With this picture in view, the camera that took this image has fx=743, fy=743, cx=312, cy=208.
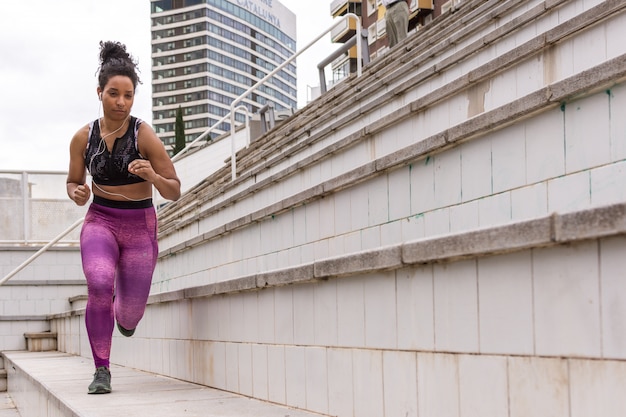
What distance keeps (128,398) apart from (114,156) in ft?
4.77

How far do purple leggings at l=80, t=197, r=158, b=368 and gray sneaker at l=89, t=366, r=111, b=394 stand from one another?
0.10m

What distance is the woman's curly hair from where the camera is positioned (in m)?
4.53

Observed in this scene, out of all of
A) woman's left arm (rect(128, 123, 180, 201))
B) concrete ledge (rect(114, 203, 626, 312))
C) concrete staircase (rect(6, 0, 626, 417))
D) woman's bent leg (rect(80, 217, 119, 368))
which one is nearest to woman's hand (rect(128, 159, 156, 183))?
woman's left arm (rect(128, 123, 180, 201))

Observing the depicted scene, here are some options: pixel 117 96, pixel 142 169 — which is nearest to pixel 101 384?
pixel 142 169

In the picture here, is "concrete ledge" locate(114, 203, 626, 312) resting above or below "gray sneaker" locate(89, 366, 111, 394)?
above

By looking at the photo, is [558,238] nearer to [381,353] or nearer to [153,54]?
[381,353]

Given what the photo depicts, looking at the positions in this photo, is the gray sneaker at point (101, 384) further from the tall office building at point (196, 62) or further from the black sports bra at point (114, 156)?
the tall office building at point (196, 62)

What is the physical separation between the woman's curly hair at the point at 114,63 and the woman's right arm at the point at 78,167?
1.18 ft

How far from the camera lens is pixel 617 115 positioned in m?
2.76

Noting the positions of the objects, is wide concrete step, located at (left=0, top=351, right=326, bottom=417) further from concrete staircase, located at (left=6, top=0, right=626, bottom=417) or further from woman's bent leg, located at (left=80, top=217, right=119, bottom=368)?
woman's bent leg, located at (left=80, top=217, right=119, bottom=368)

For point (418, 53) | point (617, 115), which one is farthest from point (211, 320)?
point (418, 53)

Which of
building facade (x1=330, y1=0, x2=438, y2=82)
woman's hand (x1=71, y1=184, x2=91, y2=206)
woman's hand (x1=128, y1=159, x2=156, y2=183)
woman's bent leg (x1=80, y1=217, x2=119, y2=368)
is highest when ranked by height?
building facade (x1=330, y1=0, x2=438, y2=82)

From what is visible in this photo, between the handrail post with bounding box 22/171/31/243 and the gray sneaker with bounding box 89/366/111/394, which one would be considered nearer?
the gray sneaker with bounding box 89/366/111/394

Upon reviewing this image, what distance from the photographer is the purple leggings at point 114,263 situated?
4594 millimetres
